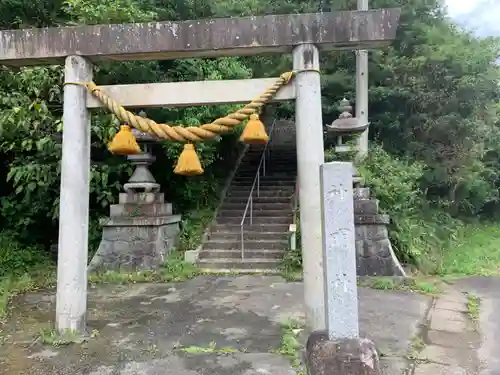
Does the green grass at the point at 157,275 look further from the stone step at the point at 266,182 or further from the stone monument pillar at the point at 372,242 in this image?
the stone step at the point at 266,182

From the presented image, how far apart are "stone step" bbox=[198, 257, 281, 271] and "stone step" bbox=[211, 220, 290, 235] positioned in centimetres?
101

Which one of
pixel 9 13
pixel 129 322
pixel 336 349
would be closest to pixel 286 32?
pixel 336 349

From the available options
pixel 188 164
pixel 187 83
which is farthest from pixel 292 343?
pixel 187 83

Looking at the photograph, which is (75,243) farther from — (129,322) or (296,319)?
(296,319)

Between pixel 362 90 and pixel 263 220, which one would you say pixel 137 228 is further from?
pixel 362 90

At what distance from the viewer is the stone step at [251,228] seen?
888 cm

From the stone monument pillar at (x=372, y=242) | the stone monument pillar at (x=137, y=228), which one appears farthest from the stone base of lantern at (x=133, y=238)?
the stone monument pillar at (x=372, y=242)

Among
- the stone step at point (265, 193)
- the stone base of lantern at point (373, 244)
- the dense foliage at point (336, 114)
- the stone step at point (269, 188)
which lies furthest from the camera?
the stone step at point (269, 188)

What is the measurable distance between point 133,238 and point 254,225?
2490mm

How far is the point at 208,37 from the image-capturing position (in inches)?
167

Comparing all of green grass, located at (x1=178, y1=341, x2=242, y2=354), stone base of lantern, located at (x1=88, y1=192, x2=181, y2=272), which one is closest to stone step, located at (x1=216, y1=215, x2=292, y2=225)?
stone base of lantern, located at (x1=88, y1=192, x2=181, y2=272)

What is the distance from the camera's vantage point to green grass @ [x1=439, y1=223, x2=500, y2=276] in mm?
7938

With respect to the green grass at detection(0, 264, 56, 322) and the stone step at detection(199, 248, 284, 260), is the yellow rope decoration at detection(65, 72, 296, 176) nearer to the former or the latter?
the green grass at detection(0, 264, 56, 322)

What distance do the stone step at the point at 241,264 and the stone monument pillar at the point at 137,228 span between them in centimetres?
83
